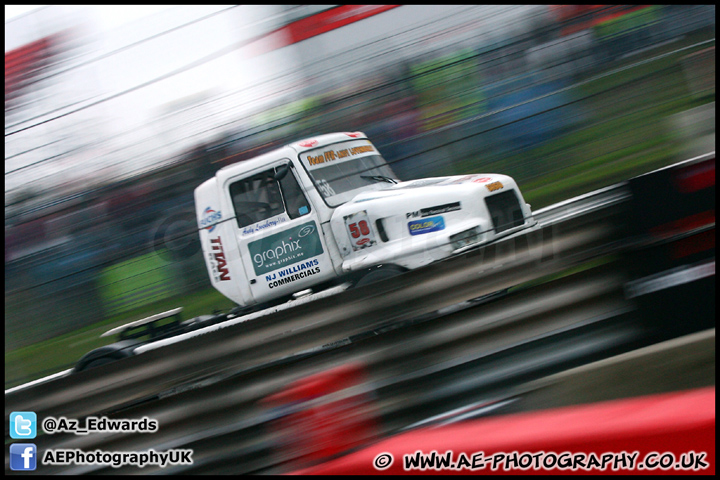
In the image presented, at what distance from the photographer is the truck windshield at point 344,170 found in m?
5.24

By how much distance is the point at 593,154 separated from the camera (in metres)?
3.82

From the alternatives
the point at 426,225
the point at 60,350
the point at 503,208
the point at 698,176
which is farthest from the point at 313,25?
the point at 60,350

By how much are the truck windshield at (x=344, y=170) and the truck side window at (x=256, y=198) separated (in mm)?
358

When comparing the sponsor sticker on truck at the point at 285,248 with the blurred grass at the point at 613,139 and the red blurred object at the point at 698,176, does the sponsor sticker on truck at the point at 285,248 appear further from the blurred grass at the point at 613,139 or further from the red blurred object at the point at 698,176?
the red blurred object at the point at 698,176

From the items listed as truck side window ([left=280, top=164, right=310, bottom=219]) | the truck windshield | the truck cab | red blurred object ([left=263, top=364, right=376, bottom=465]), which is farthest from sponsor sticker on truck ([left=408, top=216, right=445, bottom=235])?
red blurred object ([left=263, top=364, right=376, bottom=465])

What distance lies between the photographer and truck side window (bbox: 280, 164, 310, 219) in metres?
5.19

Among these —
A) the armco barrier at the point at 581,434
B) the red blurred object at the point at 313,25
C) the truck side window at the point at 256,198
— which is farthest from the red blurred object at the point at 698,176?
the truck side window at the point at 256,198

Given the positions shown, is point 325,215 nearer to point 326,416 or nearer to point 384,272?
point 384,272

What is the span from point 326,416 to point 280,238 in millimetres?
2928

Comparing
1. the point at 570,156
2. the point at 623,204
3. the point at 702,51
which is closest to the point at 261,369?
the point at 623,204

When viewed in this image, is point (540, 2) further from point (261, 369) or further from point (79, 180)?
point (79, 180)

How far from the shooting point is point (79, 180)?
12.5ft

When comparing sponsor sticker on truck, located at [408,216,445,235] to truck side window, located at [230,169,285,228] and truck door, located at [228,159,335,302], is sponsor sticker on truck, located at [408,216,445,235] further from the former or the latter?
truck side window, located at [230,169,285,228]

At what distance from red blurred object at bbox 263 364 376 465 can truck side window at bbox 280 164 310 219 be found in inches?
112
